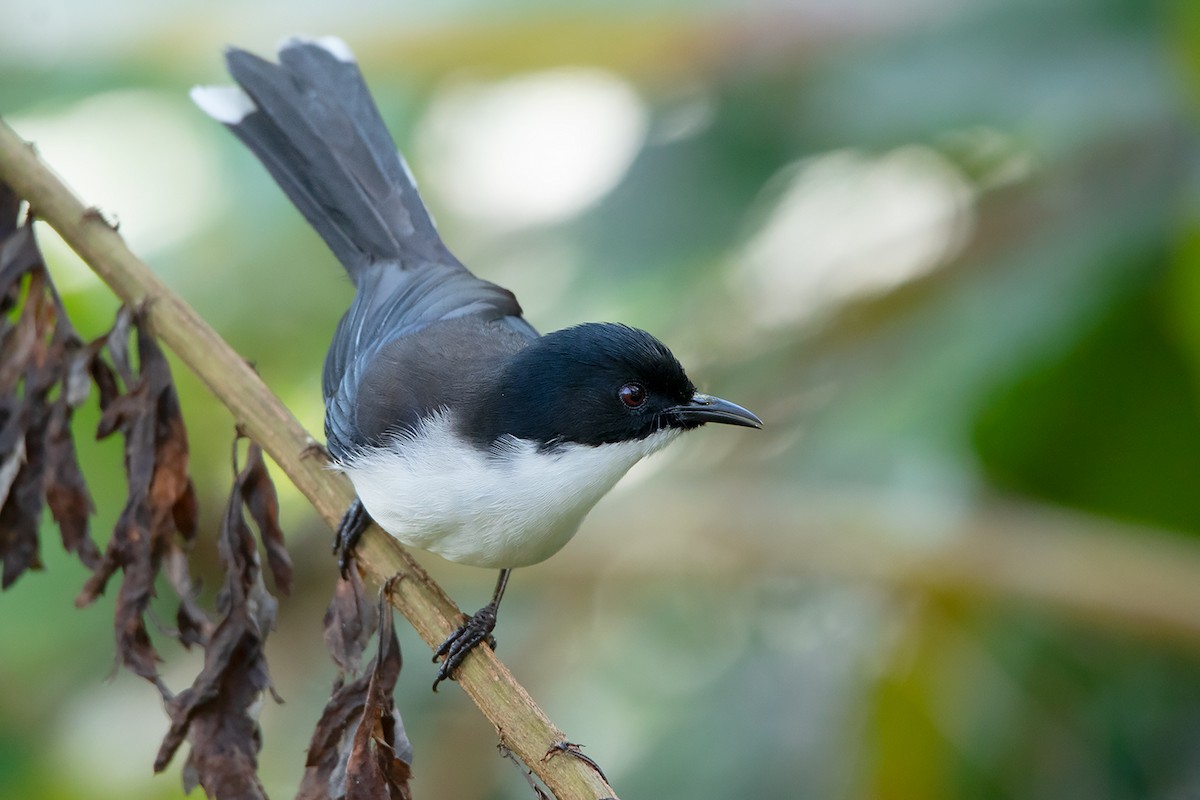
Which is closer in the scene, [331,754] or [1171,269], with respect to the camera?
[331,754]

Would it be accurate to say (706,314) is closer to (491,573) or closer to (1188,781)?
(491,573)

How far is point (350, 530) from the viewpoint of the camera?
9.70ft

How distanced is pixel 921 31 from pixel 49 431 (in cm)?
353

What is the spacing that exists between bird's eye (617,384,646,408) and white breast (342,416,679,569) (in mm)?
85

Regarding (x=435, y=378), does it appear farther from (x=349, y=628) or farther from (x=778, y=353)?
(x=778, y=353)

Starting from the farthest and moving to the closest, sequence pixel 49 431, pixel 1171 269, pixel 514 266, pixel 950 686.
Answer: pixel 514 266, pixel 1171 269, pixel 950 686, pixel 49 431

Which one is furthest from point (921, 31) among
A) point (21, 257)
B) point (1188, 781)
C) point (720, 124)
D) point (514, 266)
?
point (21, 257)

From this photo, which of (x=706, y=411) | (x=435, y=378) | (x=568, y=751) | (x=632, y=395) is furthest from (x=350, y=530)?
(x=568, y=751)

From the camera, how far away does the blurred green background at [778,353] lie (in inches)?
173

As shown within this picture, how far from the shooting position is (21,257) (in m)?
2.68

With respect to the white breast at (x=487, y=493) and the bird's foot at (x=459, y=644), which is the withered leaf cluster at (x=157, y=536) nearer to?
the bird's foot at (x=459, y=644)

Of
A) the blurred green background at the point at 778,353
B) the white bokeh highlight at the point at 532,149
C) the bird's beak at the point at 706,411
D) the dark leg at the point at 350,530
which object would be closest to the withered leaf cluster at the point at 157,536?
the dark leg at the point at 350,530

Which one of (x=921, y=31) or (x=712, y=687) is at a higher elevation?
(x=921, y=31)

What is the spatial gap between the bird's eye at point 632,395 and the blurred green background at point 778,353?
1.46 meters
